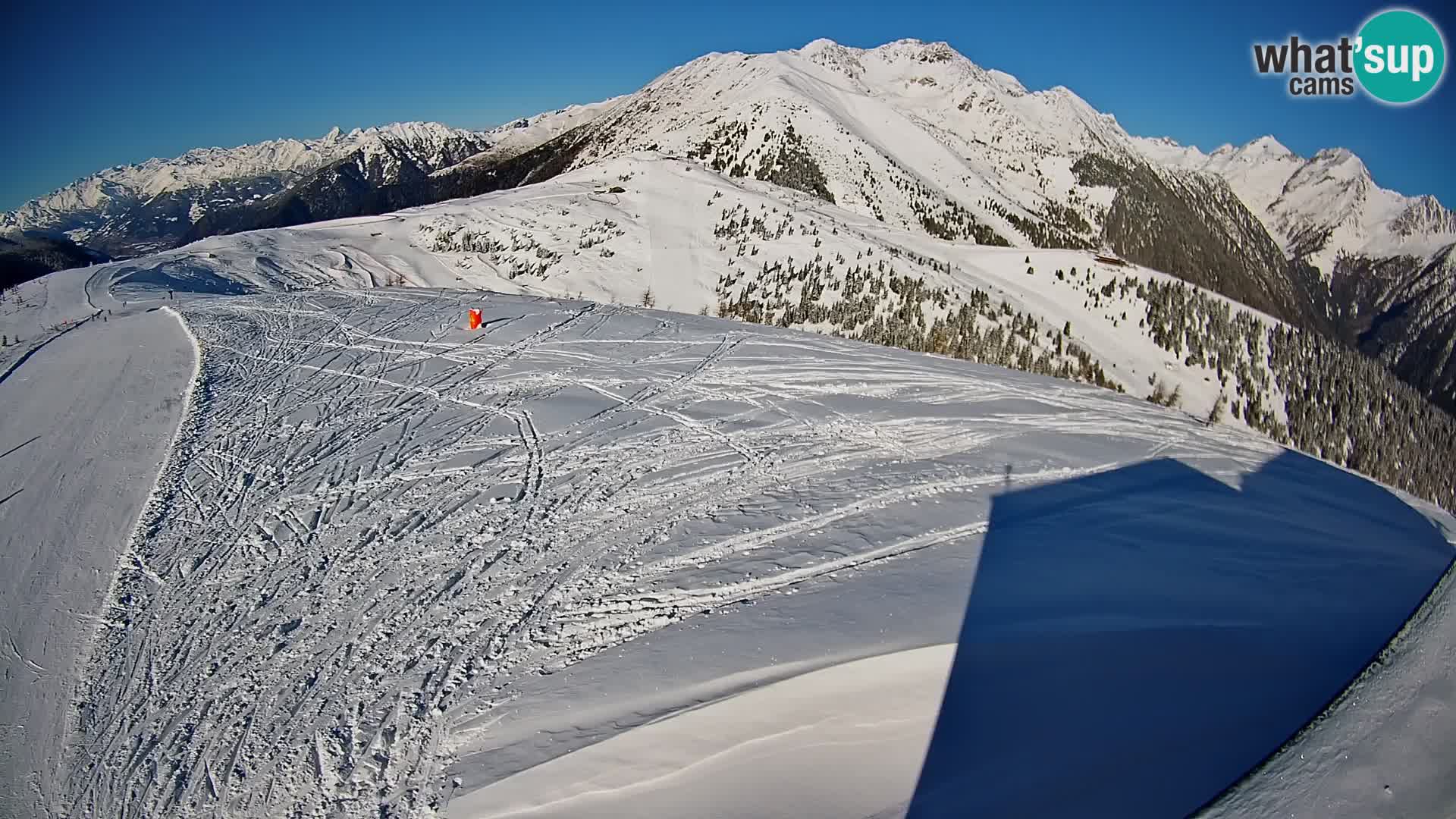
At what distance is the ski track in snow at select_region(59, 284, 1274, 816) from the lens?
5.16 meters

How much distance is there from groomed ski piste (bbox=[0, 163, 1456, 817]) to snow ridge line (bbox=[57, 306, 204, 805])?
1.6 inches

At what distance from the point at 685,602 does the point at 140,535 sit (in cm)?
661

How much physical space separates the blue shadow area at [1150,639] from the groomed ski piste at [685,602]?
29mm

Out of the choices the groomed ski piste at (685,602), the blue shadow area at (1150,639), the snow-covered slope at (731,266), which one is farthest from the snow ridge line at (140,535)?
the snow-covered slope at (731,266)

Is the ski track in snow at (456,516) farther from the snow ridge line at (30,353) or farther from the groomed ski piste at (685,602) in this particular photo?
the snow ridge line at (30,353)

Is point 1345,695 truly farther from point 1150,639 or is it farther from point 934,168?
point 934,168

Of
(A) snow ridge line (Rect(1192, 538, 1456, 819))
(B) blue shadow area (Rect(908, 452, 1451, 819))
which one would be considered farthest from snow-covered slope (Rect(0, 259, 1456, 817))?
(A) snow ridge line (Rect(1192, 538, 1456, 819))

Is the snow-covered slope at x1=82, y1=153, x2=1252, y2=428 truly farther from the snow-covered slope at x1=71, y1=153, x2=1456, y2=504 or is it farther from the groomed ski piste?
the groomed ski piste

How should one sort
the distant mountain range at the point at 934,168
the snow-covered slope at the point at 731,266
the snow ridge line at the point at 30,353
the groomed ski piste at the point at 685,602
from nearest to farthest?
1. the groomed ski piste at the point at 685,602
2. the snow ridge line at the point at 30,353
3. the snow-covered slope at the point at 731,266
4. the distant mountain range at the point at 934,168

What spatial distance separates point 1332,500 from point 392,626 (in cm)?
1190

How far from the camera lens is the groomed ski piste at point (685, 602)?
14.1 ft

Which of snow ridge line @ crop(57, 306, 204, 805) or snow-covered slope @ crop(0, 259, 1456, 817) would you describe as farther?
snow ridge line @ crop(57, 306, 204, 805)

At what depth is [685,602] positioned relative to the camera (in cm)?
630

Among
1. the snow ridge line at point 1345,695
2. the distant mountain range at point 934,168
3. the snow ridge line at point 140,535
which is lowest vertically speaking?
the snow ridge line at point 140,535
